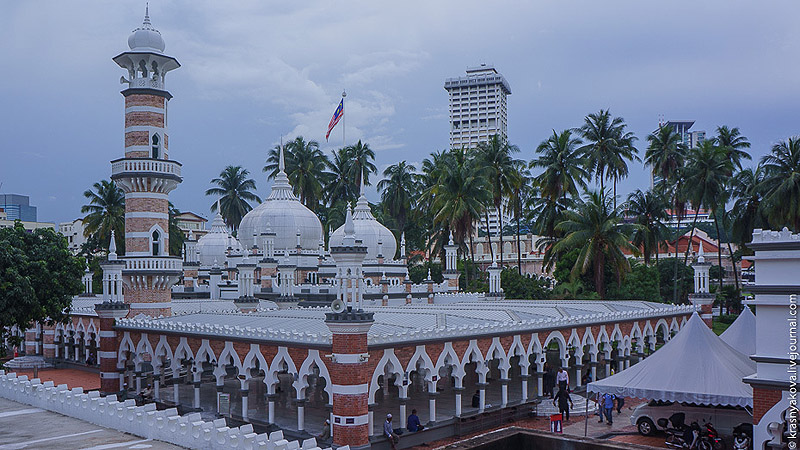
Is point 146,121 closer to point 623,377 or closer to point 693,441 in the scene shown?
point 623,377

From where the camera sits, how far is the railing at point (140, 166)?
104 feet

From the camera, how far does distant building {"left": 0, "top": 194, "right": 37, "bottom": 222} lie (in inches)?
6259

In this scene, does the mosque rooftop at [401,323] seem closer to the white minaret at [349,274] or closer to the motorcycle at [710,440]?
the white minaret at [349,274]

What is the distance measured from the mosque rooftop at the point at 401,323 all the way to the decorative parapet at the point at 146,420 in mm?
4920

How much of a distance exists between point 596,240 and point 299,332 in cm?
2846

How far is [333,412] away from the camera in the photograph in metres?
19.3

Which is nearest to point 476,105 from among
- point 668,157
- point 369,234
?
point 668,157

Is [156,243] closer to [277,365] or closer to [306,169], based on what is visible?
[277,365]

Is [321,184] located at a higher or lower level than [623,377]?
higher

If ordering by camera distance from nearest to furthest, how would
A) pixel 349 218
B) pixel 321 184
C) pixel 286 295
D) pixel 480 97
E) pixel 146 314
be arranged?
pixel 349 218 < pixel 146 314 < pixel 286 295 < pixel 321 184 < pixel 480 97

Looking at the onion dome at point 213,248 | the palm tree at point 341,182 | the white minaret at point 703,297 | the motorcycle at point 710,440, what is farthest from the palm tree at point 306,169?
the motorcycle at point 710,440

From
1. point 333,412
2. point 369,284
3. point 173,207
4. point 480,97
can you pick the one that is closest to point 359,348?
point 333,412

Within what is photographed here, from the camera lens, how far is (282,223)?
151ft

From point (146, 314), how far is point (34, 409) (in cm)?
1252
